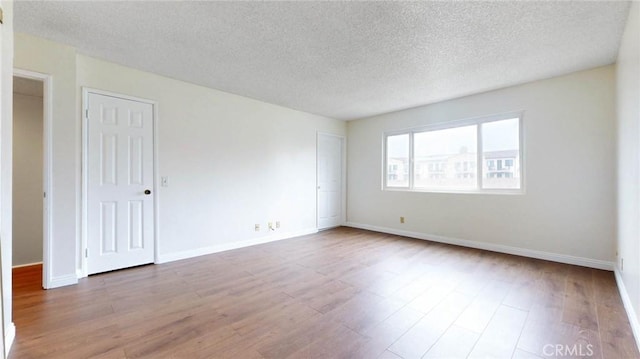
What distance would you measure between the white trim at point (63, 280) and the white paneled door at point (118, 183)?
0.22 metres

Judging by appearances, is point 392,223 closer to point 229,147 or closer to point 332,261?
point 332,261

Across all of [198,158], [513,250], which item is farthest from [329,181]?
[513,250]

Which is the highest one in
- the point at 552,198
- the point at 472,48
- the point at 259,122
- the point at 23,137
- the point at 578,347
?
the point at 472,48

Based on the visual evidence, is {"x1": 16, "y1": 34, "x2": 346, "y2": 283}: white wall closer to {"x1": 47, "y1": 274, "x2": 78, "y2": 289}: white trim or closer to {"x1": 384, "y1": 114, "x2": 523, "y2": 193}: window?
{"x1": 47, "y1": 274, "x2": 78, "y2": 289}: white trim

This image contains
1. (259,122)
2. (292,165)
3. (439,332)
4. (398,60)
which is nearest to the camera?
(439,332)

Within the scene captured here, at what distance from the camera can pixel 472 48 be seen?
2.63 m

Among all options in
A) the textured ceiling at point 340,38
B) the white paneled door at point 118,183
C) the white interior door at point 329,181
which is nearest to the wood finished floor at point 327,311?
the white paneled door at point 118,183

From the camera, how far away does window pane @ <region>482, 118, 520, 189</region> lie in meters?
3.79

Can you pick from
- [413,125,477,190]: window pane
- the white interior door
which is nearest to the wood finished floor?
[413,125,477,190]: window pane

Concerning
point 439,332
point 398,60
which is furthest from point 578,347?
point 398,60

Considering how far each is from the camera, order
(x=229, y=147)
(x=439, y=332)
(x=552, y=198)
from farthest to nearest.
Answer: (x=229, y=147)
(x=552, y=198)
(x=439, y=332)

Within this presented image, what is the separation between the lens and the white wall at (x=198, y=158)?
8.73ft

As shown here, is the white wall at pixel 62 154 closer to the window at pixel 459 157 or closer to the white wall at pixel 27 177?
the white wall at pixel 27 177

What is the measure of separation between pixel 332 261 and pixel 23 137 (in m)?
4.63
